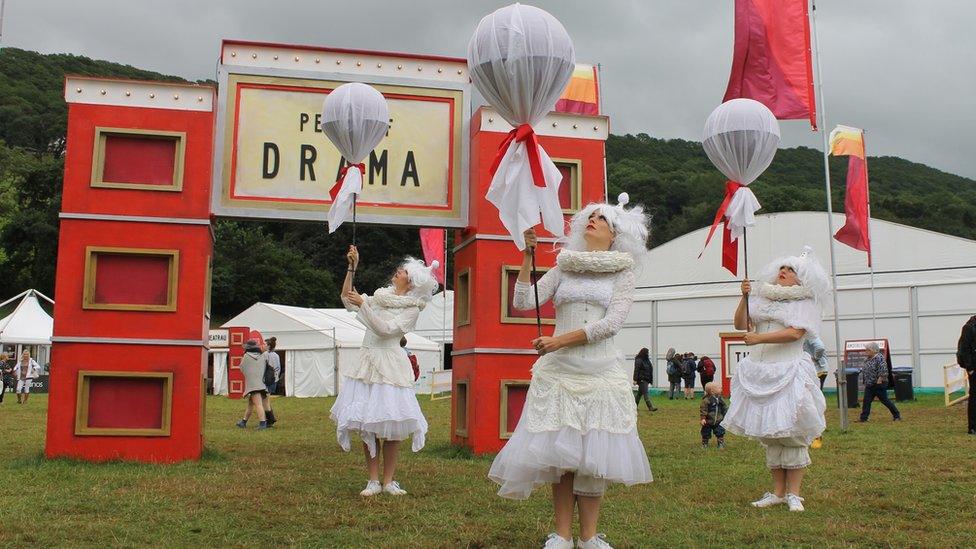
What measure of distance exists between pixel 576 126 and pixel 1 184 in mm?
61587

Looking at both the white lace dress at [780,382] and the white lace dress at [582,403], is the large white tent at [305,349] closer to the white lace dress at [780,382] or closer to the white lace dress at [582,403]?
the white lace dress at [780,382]

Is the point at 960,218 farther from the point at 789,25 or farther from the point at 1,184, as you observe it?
the point at 1,184

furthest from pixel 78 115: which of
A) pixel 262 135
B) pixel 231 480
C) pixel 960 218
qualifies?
pixel 960 218

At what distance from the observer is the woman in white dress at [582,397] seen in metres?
5.46

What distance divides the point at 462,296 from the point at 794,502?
6376mm

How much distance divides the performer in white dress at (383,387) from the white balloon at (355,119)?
135 cm

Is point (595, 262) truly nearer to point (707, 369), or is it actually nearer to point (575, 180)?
point (575, 180)

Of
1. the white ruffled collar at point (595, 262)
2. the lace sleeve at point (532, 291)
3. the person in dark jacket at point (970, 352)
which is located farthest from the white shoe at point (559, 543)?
the person in dark jacket at point (970, 352)

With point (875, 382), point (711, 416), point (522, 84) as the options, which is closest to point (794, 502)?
point (522, 84)

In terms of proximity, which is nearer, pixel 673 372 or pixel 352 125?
pixel 352 125

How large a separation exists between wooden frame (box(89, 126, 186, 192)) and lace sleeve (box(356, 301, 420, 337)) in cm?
408

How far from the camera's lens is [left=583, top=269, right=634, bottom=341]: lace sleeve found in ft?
18.5

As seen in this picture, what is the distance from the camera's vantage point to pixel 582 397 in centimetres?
555

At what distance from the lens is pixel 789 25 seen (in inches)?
588
